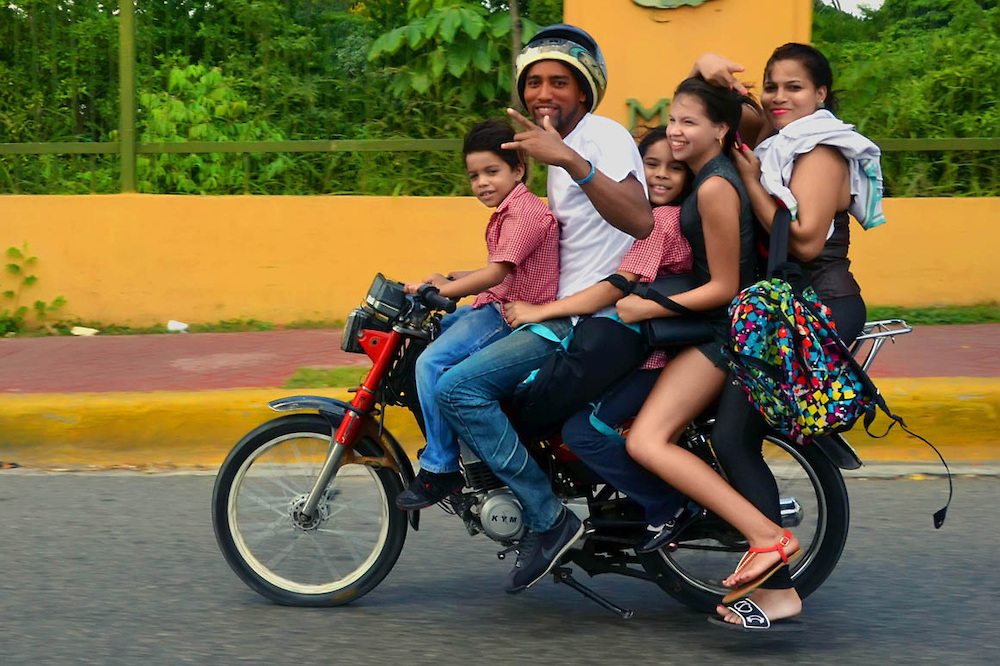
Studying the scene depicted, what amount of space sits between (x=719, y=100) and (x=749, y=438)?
101 cm

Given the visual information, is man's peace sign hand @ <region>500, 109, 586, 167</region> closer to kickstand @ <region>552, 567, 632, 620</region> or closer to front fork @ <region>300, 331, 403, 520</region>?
front fork @ <region>300, 331, 403, 520</region>

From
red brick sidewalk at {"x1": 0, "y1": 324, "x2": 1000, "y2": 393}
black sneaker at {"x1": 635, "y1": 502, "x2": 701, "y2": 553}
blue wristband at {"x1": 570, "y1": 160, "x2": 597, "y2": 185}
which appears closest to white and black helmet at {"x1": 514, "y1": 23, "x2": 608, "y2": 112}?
blue wristband at {"x1": 570, "y1": 160, "x2": 597, "y2": 185}

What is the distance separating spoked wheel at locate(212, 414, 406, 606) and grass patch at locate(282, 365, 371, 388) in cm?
236

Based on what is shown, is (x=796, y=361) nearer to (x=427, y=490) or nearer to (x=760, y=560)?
(x=760, y=560)

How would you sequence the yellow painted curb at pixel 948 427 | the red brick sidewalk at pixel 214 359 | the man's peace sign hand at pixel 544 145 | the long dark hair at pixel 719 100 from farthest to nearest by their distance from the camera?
the red brick sidewalk at pixel 214 359 < the yellow painted curb at pixel 948 427 < the long dark hair at pixel 719 100 < the man's peace sign hand at pixel 544 145

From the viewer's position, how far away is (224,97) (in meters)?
8.74

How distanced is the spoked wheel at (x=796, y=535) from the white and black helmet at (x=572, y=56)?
4.01ft

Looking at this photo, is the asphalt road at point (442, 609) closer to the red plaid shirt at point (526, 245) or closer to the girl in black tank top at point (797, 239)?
the girl in black tank top at point (797, 239)

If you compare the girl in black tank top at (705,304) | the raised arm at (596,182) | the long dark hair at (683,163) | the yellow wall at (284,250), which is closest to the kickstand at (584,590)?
the girl in black tank top at (705,304)

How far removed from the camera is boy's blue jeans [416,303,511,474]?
3.87m

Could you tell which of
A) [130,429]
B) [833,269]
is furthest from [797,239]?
[130,429]

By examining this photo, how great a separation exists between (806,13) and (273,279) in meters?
3.89

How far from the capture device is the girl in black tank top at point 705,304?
362cm

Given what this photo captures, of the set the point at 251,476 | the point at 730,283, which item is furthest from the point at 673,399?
the point at 251,476
